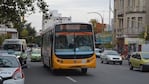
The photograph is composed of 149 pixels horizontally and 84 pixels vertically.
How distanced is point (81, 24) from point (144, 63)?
25.5ft

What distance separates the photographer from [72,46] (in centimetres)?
2456

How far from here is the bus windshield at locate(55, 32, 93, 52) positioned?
2453 cm

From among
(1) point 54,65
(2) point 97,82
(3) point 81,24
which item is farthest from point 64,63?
(2) point 97,82

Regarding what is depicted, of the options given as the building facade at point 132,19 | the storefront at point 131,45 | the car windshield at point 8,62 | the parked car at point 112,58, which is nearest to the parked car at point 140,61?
the parked car at point 112,58

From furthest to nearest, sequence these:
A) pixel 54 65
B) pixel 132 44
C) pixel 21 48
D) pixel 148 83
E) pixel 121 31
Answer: pixel 121 31
pixel 132 44
pixel 21 48
pixel 54 65
pixel 148 83

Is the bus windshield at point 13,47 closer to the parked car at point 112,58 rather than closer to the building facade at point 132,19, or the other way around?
the parked car at point 112,58

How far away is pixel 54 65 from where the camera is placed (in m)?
24.3

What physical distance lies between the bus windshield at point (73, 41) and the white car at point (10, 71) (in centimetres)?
1030

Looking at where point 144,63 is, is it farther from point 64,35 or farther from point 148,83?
point 148,83

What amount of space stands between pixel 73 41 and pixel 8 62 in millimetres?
10890

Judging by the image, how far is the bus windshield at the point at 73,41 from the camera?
24531 mm

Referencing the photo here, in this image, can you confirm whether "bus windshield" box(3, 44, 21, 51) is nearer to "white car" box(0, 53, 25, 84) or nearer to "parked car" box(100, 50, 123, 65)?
"parked car" box(100, 50, 123, 65)

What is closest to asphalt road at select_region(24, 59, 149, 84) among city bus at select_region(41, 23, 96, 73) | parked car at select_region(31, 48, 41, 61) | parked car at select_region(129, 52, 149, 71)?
city bus at select_region(41, 23, 96, 73)

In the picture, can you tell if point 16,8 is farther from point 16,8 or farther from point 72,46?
point 72,46
